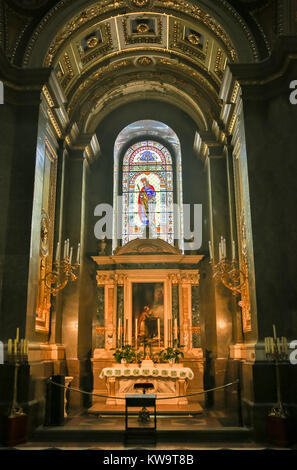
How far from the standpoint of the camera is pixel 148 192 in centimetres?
1535

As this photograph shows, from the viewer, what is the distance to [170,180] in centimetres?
1552


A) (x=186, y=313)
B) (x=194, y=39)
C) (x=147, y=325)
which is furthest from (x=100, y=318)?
(x=194, y=39)

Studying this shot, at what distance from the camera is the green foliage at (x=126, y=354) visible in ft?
38.3

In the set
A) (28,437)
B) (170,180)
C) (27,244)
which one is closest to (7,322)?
(27,244)

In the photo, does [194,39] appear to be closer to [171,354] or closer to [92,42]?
[92,42]

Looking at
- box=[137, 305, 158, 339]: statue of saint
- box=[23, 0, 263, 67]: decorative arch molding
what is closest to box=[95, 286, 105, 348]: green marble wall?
box=[137, 305, 158, 339]: statue of saint

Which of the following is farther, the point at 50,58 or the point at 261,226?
the point at 50,58

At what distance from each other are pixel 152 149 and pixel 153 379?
27.3ft

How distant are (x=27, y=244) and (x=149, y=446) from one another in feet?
15.2

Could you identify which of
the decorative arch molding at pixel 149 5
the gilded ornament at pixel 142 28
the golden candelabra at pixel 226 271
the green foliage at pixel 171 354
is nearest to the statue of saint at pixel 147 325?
the green foliage at pixel 171 354

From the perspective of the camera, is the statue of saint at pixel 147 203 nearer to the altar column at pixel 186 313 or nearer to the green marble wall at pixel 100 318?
the altar column at pixel 186 313

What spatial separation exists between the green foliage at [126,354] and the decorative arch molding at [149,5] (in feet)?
24.9

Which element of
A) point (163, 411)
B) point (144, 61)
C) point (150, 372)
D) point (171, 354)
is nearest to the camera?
point (163, 411)

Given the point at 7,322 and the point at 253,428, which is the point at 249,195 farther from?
the point at 7,322
